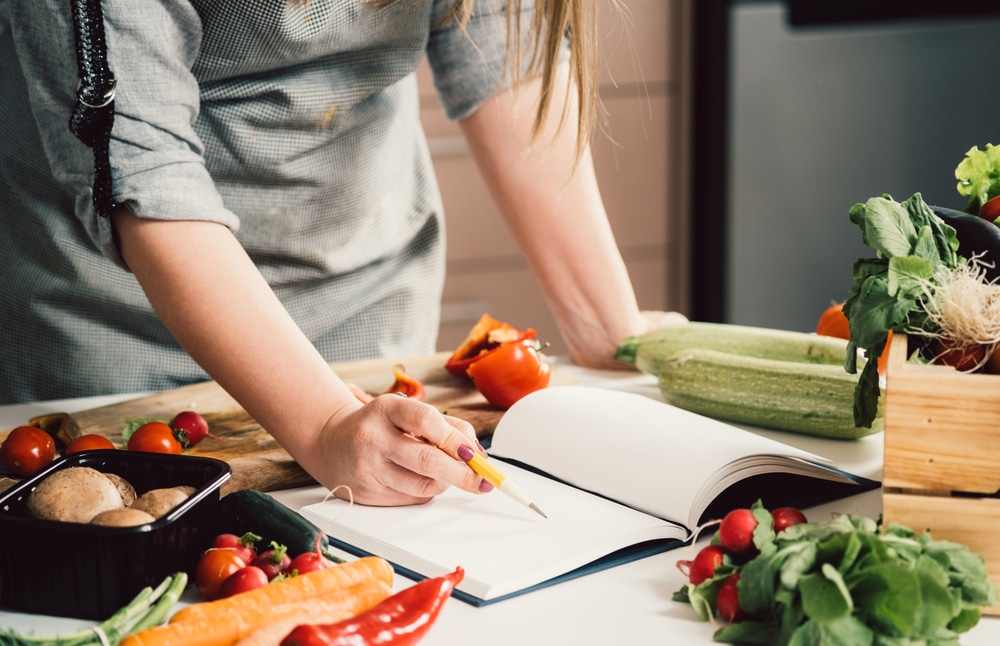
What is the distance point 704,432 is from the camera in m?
1.06

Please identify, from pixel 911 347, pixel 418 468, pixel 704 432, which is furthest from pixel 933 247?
pixel 418 468

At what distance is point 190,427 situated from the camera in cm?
123

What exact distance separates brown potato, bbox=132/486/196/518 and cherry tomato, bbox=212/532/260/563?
0.15ft

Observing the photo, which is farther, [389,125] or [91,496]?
[389,125]

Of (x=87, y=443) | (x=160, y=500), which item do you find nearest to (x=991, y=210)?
(x=160, y=500)

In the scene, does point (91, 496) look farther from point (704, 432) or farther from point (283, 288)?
point (283, 288)

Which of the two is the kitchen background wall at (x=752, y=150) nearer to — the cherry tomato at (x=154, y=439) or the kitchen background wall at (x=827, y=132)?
the kitchen background wall at (x=827, y=132)

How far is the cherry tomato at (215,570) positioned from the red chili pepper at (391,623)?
128mm

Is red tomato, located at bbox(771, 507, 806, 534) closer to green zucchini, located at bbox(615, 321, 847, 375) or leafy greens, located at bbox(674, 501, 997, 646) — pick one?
leafy greens, located at bbox(674, 501, 997, 646)

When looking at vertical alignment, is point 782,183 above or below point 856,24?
below

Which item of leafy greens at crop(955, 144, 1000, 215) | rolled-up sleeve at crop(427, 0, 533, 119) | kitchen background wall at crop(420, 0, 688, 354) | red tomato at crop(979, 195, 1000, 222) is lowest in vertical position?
kitchen background wall at crop(420, 0, 688, 354)

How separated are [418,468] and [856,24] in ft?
8.25

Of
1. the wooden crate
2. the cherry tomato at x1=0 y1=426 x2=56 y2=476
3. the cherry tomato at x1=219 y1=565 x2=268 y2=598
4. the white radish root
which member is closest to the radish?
the wooden crate

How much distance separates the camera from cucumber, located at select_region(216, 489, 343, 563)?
86 centimetres
